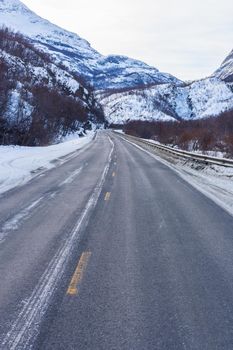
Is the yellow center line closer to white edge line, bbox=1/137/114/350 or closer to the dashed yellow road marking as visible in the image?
white edge line, bbox=1/137/114/350

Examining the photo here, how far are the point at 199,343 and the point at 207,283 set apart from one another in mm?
1688

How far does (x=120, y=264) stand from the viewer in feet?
21.3

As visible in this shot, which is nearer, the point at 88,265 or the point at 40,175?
the point at 88,265

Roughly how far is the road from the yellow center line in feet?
0.04

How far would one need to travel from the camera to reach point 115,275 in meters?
6.02

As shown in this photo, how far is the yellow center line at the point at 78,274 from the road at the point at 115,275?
1 centimetres

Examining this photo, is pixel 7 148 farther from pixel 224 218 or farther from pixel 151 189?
pixel 224 218

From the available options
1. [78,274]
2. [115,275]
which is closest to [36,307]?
[78,274]

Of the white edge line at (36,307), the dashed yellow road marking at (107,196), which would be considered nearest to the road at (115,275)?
the white edge line at (36,307)

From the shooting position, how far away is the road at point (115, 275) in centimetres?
432

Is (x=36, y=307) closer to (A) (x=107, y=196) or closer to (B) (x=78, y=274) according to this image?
(B) (x=78, y=274)

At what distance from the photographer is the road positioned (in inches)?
170

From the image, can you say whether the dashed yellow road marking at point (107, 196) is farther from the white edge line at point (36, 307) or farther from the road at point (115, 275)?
the white edge line at point (36, 307)

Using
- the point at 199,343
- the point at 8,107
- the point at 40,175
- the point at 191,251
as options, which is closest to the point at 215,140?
the point at 8,107
